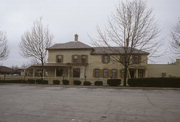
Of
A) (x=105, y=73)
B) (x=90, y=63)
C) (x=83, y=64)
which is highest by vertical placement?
(x=90, y=63)

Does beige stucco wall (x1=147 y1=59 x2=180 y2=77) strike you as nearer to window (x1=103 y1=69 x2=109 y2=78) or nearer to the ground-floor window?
the ground-floor window

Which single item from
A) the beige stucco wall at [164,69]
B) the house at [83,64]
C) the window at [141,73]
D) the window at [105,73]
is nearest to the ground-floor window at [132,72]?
the house at [83,64]

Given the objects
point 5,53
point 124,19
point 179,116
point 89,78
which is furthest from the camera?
point 89,78

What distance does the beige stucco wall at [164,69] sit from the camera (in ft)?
93.7

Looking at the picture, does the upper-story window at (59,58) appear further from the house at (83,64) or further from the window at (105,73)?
the window at (105,73)

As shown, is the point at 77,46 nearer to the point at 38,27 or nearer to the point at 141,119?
the point at 38,27

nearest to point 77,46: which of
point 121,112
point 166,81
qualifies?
point 166,81

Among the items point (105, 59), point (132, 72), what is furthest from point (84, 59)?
point (132, 72)

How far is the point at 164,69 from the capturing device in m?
28.8

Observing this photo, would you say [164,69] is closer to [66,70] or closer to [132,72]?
[132,72]

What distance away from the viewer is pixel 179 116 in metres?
6.52

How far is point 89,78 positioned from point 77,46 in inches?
252

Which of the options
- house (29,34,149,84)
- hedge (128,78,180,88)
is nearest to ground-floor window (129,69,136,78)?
house (29,34,149,84)

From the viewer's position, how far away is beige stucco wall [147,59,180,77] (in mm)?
28562
